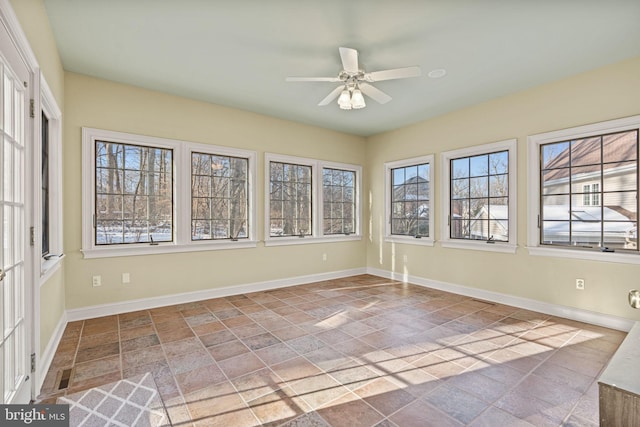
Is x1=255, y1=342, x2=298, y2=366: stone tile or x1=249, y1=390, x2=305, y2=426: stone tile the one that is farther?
x1=255, y1=342, x2=298, y2=366: stone tile

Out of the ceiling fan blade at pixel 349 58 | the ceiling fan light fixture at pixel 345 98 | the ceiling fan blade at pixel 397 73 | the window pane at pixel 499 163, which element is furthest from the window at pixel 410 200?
the ceiling fan blade at pixel 349 58

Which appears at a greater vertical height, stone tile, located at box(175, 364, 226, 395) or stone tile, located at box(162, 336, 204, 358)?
stone tile, located at box(162, 336, 204, 358)

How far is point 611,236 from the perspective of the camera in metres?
3.48

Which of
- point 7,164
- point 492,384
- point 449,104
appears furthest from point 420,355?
point 449,104

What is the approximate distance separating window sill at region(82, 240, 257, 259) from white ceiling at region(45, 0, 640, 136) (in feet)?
6.86

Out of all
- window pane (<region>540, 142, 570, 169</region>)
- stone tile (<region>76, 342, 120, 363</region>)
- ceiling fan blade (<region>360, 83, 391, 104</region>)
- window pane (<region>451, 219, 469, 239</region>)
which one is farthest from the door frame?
window pane (<region>540, 142, 570, 169</region>)

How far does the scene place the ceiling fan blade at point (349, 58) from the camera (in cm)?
255

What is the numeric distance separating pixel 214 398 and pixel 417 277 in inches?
162

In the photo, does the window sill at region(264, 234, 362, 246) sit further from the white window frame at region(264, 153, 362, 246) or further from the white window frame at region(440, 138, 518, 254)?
the white window frame at region(440, 138, 518, 254)

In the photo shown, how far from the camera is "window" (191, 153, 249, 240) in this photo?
14.6 feet

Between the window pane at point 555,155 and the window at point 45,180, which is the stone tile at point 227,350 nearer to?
the window at point 45,180

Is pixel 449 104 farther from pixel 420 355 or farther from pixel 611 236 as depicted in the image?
pixel 420 355

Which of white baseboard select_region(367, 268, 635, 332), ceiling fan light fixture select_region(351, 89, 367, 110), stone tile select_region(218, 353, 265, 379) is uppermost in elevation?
ceiling fan light fixture select_region(351, 89, 367, 110)

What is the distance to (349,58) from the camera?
2.65 metres
